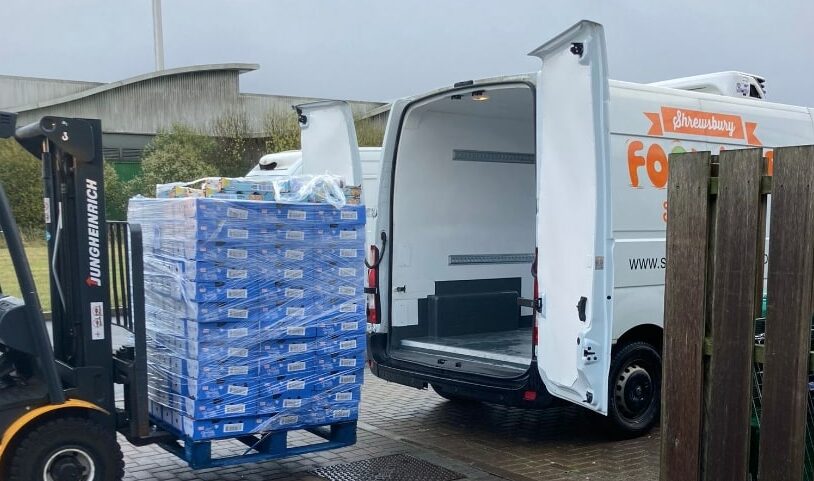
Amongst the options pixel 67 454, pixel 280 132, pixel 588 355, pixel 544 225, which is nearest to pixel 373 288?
pixel 544 225

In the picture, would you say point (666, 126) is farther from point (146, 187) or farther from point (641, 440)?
point (146, 187)

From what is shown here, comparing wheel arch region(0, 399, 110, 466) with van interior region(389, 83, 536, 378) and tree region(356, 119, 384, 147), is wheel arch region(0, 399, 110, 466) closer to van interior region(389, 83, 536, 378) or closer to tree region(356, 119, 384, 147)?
van interior region(389, 83, 536, 378)

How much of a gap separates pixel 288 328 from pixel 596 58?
2415 mm

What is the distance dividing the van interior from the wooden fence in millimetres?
2768

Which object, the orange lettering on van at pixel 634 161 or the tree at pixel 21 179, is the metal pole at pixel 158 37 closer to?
the tree at pixel 21 179

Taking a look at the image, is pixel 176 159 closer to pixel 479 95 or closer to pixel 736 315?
pixel 479 95

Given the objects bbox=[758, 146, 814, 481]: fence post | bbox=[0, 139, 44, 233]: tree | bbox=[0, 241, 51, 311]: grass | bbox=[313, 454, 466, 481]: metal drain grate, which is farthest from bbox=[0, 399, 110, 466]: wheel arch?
bbox=[0, 139, 44, 233]: tree

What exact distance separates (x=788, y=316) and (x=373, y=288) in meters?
4.05

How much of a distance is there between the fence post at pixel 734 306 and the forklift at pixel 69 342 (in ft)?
9.90

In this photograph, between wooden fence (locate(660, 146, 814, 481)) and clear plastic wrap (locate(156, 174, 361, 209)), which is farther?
clear plastic wrap (locate(156, 174, 361, 209))

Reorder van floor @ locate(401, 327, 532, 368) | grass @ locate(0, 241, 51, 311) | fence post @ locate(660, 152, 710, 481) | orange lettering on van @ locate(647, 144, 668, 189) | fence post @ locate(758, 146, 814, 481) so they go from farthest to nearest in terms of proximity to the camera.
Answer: grass @ locate(0, 241, 51, 311) < van floor @ locate(401, 327, 532, 368) < orange lettering on van @ locate(647, 144, 668, 189) < fence post @ locate(660, 152, 710, 481) < fence post @ locate(758, 146, 814, 481)

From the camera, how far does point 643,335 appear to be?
6348 mm

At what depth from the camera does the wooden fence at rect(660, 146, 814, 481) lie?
10.1ft

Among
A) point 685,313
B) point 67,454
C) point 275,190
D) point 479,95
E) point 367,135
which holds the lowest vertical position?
point 67,454
